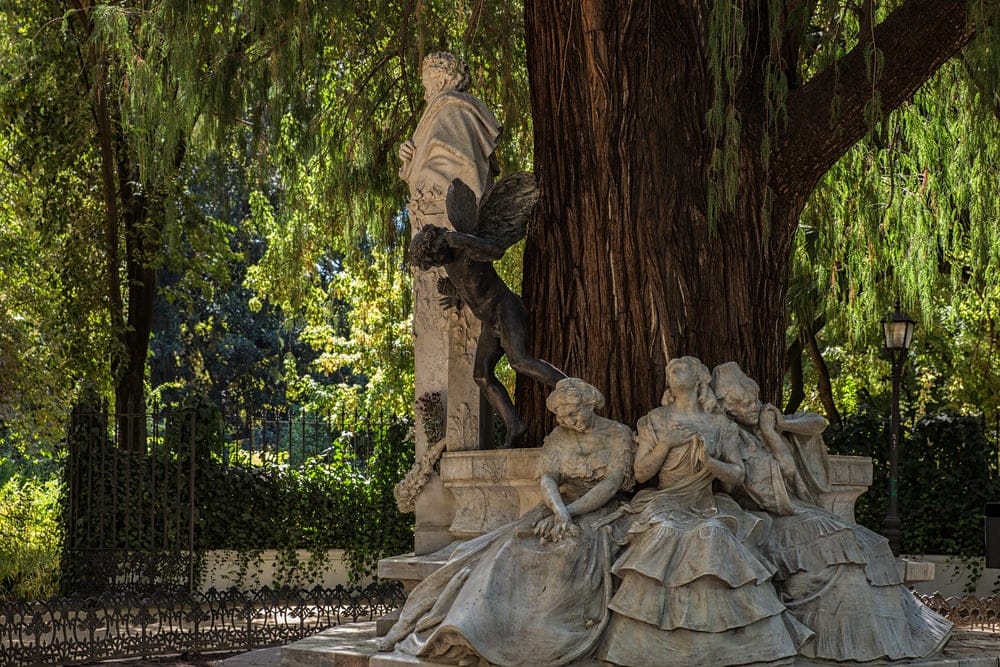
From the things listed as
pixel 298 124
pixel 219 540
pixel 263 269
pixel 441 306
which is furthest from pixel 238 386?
pixel 441 306

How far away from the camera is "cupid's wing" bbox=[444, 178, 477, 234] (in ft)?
25.8

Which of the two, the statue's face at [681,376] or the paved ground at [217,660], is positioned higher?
the statue's face at [681,376]

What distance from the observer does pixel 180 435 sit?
1498 cm

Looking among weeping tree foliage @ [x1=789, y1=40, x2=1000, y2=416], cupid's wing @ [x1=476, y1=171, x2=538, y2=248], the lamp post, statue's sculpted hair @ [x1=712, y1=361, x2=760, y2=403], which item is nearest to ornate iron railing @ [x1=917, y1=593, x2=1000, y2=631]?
the lamp post

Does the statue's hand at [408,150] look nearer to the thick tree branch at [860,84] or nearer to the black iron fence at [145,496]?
the thick tree branch at [860,84]

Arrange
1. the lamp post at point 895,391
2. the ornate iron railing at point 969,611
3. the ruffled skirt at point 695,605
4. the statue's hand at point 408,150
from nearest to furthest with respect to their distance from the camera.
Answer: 1. the ruffled skirt at point 695,605
2. the statue's hand at point 408,150
3. the ornate iron railing at point 969,611
4. the lamp post at point 895,391

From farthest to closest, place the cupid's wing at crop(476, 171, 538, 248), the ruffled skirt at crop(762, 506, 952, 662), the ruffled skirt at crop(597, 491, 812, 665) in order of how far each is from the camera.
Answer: the cupid's wing at crop(476, 171, 538, 248) → the ruffled skirt at crop(762, 506, 952, 662) → the ruffled skirt at crop(597, 491, 812, 665)

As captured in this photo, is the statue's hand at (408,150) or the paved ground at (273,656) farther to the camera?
the statue's hand at (408,150)

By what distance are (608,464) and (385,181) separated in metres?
6.29

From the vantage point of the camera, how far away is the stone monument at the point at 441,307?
8.58 meters

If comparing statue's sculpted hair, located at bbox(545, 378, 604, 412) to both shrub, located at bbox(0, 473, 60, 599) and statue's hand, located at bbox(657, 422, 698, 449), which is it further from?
shrub, located at bbox(0, 473, 60, 599)

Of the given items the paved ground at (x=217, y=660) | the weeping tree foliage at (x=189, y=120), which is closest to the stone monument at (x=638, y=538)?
the paved ground at (x=217, y=660)

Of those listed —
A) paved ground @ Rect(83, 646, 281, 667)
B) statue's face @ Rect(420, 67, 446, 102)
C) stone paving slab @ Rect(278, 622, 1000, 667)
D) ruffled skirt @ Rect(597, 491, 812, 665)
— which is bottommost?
paved ground @ Rect(83, 646, 281, 667)

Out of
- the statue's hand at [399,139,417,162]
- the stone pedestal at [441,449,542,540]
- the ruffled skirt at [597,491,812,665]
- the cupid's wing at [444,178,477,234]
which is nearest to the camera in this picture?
the ruffled skirt at [597,491,812,665]
